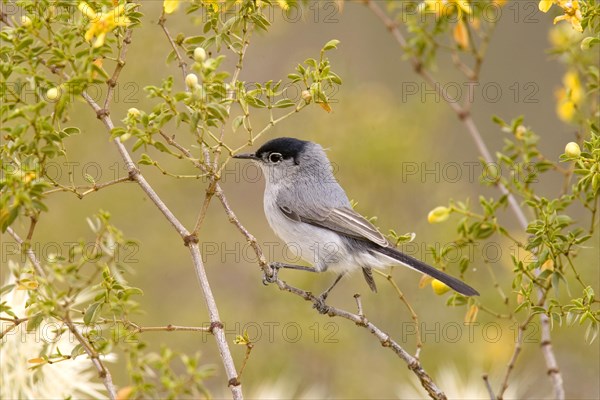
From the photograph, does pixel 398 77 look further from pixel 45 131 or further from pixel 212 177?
pixel 45 131

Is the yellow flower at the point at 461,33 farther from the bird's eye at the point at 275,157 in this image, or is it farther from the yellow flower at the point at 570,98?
the bird's eye at the point at 275,157

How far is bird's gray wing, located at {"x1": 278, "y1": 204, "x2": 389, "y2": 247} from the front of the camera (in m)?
3.35

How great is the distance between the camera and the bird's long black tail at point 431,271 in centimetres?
272

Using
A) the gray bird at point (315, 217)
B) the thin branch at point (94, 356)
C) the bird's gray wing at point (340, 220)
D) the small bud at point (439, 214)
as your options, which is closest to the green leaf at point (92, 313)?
the thin branch at point (94, 356)

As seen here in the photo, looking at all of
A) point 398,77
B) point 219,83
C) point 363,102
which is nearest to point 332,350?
point 363,102

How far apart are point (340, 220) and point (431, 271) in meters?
0.71

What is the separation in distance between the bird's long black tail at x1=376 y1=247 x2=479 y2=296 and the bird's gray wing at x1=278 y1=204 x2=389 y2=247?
→ 50mm

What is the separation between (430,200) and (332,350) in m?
1.07

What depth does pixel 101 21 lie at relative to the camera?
2.01 meters

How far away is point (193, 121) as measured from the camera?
6.51ft

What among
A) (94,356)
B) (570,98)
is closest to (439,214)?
(570,98)

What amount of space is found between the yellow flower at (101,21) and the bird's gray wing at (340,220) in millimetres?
1537

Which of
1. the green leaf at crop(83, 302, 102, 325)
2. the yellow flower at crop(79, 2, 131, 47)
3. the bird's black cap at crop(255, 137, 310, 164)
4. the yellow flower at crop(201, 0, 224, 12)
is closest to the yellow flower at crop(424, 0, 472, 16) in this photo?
the yellow flower at crop(201, 0, 224, 12)

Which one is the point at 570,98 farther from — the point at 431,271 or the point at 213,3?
the point at 213,3
